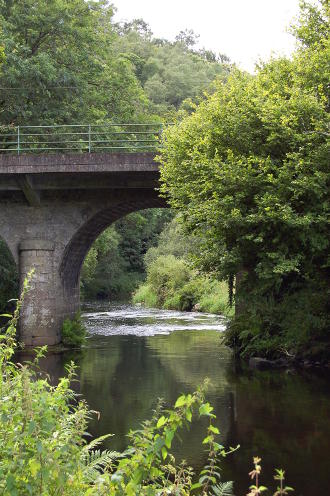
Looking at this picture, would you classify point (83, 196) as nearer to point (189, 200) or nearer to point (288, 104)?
point (189, 200)

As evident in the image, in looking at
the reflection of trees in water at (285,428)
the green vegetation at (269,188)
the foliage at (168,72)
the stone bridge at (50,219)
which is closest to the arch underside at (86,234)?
the stone bridge at (50,219)

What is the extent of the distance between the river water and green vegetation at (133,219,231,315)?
1270 cm

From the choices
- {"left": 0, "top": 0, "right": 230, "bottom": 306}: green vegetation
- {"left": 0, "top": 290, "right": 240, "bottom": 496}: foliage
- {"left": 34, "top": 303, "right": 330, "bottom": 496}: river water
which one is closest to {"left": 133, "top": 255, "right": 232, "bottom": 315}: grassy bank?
{"left": 0, "top": 0, "right": 230, "bottom": 306}: green vegetation

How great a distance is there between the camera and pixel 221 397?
12953 millimetres

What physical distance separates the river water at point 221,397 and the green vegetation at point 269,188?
1.56m

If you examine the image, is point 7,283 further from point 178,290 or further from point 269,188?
point 178,290

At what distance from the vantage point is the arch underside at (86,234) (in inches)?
853

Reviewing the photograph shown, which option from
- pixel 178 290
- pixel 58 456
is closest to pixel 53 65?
pixel 178 290

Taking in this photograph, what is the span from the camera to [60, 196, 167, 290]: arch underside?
71.1 ft

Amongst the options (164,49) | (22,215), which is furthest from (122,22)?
(22,215)

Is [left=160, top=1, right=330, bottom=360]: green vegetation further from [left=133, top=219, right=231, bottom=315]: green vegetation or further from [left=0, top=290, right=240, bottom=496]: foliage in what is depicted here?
[left=133, top=219, right=231, bottom=315]: green vegetation

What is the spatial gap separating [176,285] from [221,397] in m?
28.3

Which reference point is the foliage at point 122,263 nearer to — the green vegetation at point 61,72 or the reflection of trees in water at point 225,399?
the green vegetation at point 61,72

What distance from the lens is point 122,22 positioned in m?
113
